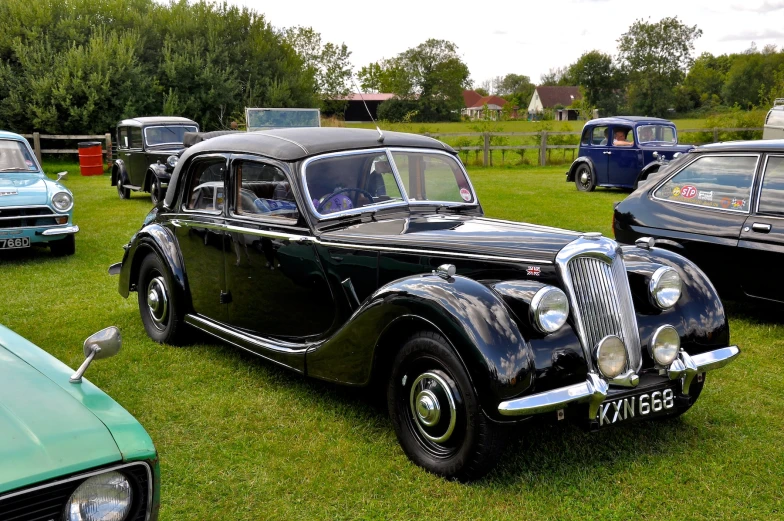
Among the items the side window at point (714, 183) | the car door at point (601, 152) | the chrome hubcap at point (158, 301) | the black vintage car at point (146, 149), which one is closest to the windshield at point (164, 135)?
the black vintage car at point (146, 149)

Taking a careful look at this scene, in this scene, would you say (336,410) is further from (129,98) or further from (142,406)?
(129,98)

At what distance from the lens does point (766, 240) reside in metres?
5.77

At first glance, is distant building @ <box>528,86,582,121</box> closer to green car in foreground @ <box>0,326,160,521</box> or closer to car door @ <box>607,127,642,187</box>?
car door @ <box>607,127,642,187</box>

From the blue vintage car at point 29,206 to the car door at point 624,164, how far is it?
515 inches

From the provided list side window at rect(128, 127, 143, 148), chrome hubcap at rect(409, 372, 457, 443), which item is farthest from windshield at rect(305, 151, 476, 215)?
side window at rect(128, 127, 143, 148)

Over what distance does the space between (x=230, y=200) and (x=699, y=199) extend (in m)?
4.28

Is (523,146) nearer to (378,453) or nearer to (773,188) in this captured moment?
(773,188)

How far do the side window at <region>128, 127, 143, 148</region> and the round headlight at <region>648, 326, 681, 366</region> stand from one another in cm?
1472

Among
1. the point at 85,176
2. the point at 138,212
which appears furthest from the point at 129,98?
the point at 138,212

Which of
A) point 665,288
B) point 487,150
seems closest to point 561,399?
point 665,288

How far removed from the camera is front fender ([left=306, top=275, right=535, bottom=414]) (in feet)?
10.4

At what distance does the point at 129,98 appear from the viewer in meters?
27.7

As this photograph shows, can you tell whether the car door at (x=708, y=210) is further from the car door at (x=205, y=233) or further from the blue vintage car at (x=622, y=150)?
the blue vintage car at (x=622, y=150)

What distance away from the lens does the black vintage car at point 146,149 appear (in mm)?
15500
